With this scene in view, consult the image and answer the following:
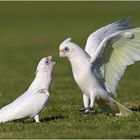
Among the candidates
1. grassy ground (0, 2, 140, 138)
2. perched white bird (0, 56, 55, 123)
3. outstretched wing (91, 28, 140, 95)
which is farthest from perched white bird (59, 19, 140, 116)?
perched white bird (0, 56, 55, 123)

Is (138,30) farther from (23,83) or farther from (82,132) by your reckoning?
(23,83)

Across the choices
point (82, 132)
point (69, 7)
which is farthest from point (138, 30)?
point (69, 7)

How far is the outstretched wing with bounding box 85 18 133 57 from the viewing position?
12.1 meters

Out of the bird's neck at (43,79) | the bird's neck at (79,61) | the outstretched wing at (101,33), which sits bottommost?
the bird's neck at (43,79)

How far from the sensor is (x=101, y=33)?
1245 cm

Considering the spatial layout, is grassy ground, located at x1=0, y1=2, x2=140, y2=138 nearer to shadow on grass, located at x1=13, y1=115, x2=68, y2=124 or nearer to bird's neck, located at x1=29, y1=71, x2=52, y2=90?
shadow on grass, located at x1=13, y1=115, x2=68, y2=124

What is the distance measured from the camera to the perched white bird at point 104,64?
1070 centimetres

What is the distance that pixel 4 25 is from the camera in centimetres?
4994

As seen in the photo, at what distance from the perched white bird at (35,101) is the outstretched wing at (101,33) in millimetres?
1263

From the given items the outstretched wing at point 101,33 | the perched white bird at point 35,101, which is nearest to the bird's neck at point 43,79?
the perched white bird at point 35,101

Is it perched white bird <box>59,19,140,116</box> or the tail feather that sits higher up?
perched white bird <box>59,19,140,116</box>

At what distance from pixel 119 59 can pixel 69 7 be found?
58189 mm

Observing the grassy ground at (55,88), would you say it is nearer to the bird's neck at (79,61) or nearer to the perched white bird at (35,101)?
the perched white bird at (35,101)

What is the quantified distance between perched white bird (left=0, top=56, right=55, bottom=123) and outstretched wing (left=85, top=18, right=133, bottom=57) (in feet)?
4.14
